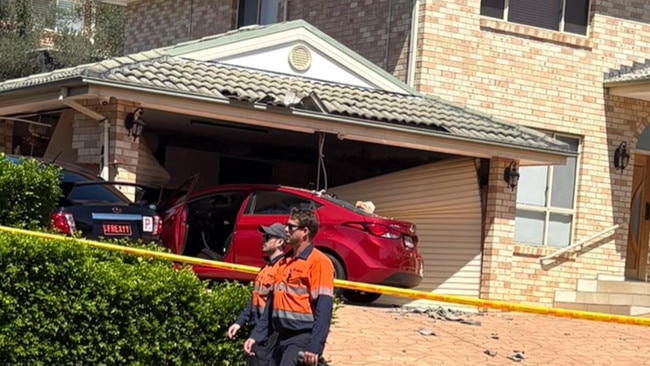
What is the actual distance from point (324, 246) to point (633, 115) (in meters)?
8.46

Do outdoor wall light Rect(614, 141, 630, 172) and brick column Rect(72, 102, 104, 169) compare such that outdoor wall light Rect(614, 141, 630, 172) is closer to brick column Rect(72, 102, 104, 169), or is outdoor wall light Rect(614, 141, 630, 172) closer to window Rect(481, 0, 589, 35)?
window Rect(481, 0, 589, 35)

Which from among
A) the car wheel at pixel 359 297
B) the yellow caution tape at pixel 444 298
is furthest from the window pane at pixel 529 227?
the yellow caution tape at pixel 444 298

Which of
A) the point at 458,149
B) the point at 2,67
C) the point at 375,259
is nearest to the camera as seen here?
the point at 375,259

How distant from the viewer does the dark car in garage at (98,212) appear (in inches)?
462

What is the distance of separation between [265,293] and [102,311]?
1.43 metres

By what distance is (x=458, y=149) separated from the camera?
51.0 feet

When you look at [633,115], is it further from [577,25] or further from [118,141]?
[118,141]

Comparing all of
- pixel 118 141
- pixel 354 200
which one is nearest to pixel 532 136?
pixel 354 200

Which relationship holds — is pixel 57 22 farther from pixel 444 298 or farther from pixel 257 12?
pixel 444 298

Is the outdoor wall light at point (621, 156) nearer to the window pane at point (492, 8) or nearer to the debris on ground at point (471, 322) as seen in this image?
the window pane at point (492, 8)

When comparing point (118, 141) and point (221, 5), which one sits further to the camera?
point (221, 5)

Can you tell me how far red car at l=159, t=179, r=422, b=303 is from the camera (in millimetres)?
13312

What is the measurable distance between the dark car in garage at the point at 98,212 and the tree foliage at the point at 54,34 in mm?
22510

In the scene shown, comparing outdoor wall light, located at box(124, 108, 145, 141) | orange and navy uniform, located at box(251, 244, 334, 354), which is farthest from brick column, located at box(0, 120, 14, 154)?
orange and navy uniform, located at box(251, 244, 334, 354)
